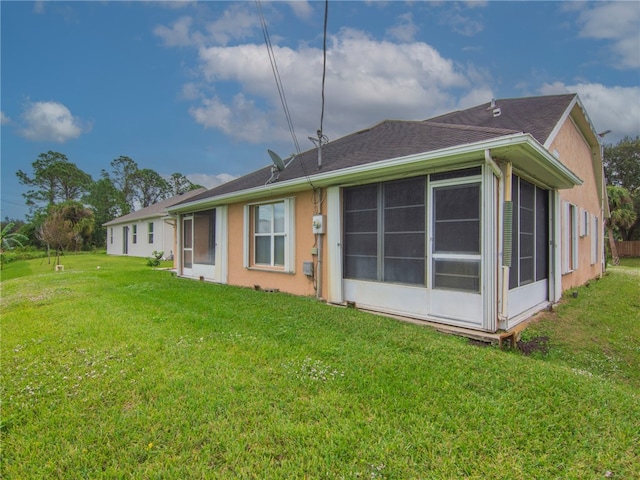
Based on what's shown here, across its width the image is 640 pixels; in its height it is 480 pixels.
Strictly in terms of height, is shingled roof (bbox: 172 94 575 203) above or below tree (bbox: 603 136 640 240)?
below

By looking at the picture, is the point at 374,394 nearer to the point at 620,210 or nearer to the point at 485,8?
the point at 485,8

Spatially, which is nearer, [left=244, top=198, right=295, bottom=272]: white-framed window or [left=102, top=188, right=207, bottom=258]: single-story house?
[left=244, top=198, right=295, bottom=272]: white-framed window

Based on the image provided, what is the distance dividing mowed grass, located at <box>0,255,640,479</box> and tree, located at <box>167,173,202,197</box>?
4858 cm

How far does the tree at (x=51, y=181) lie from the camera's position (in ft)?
130

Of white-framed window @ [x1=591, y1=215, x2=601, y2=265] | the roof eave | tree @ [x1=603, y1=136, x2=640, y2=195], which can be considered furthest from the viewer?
tree @ [x1=603, y1=136, x2=640, y2=195]

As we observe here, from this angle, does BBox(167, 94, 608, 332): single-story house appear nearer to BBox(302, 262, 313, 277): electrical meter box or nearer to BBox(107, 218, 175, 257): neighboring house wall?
BBox(302, 262, 313, 277): electrical meter box

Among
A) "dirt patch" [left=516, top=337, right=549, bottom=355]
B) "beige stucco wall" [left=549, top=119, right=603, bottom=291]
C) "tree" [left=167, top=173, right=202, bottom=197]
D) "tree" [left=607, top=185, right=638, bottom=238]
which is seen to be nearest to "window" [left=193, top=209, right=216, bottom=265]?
"dirt patch" [left=516, top=337, right=549, bottom=355]

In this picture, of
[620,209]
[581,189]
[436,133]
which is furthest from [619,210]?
[436,133]

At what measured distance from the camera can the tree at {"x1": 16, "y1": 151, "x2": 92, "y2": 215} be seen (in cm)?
3975

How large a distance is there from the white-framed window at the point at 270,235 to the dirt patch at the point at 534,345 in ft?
14.7

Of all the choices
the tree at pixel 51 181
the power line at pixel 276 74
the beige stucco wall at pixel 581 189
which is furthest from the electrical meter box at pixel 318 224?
the tree at pixel 51 181

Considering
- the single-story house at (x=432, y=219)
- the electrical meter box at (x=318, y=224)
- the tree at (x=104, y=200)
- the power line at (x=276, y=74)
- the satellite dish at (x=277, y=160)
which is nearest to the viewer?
the single-story house at (x=432, y=219)

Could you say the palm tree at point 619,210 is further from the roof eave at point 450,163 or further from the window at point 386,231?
the window at point 386,231

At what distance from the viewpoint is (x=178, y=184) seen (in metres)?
49.5
